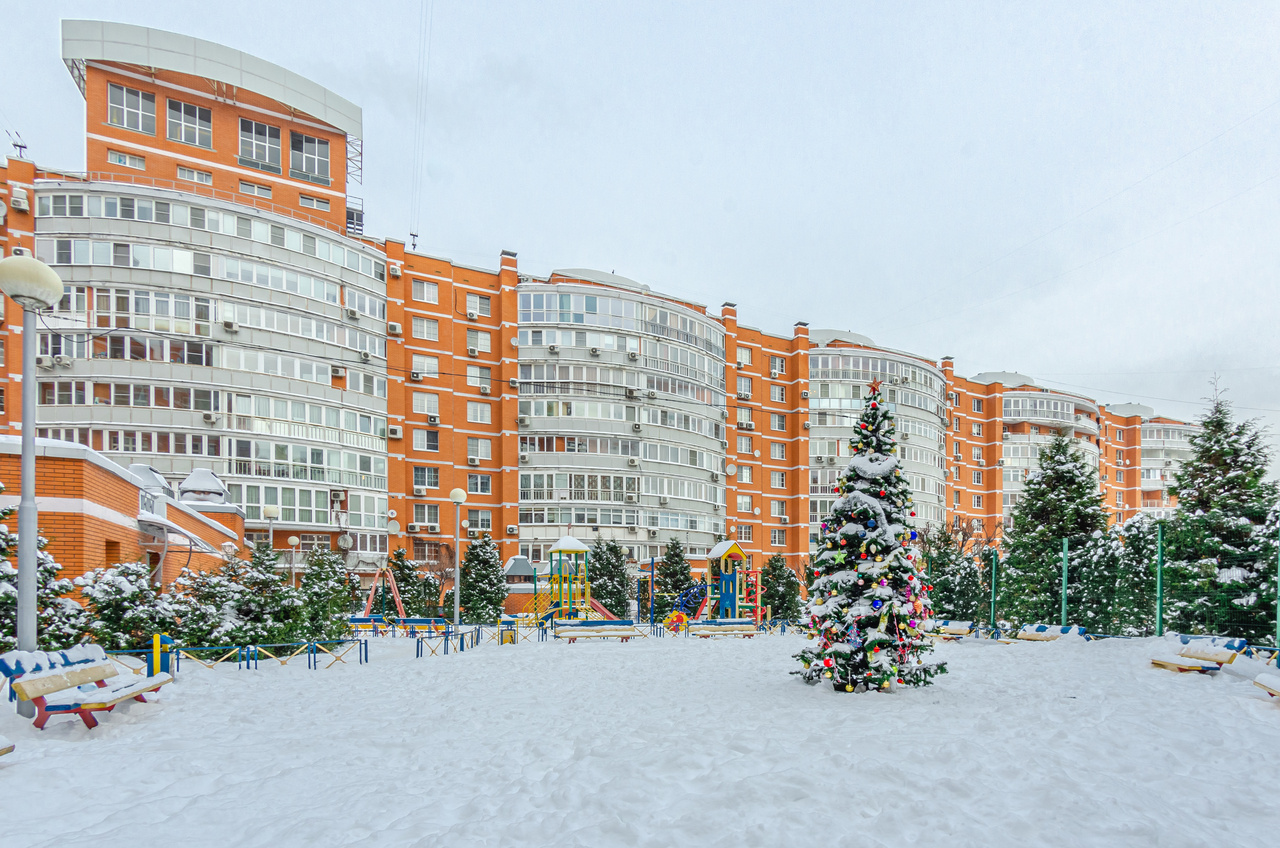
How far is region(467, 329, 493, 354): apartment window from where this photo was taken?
158ft

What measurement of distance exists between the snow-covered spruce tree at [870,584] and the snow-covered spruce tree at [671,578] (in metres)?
26.5

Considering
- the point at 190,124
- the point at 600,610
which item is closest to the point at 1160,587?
the point at 600,610

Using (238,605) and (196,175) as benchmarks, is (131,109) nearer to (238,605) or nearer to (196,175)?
(196,175)

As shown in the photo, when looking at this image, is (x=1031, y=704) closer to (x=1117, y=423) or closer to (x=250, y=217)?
(x=250, y=217)

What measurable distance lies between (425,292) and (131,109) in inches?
689

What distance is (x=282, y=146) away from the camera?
139 feet

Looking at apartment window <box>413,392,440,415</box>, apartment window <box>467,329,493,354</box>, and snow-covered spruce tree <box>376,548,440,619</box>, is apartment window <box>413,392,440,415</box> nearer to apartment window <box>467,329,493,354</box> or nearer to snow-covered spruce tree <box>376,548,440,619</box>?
apartment window <box>467,329,493,354</box>

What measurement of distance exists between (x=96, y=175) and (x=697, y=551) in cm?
3981

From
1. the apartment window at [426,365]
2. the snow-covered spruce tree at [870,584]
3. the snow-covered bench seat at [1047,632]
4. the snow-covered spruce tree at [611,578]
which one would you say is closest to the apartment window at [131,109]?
the apartment window at [426,365]

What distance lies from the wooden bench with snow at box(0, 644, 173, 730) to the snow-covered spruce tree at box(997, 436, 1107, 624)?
22679mm

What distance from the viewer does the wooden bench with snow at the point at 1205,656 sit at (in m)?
12.5

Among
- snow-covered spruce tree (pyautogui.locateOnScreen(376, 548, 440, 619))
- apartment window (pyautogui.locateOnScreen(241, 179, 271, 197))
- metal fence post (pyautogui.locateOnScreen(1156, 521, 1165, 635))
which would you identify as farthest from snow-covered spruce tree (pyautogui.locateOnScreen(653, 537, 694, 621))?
apartment window (pyautogui.locateOnScreen(241, 179, 271, 197))

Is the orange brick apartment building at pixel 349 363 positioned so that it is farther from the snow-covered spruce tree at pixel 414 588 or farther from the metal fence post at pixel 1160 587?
the metal fence post at pixel 1160 587

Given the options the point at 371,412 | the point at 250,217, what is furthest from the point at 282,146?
the point at 371,412
